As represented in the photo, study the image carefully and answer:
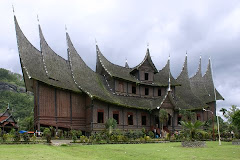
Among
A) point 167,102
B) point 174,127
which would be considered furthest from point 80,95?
point 174,127

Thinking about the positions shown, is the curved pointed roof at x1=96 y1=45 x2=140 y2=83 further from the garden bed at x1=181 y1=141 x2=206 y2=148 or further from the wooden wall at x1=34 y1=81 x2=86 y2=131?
the garden bed at x1=181 y1=141 x2=206 y2=148

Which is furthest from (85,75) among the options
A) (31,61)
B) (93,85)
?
(31,61)

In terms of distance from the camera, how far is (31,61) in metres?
26.1

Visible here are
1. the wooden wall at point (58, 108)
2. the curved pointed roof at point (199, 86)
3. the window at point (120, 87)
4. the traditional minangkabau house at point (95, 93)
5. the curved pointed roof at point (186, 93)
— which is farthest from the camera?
the curved pointed roof at point (199, 86)

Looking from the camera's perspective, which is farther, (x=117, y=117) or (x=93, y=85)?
(x=117, y=117)

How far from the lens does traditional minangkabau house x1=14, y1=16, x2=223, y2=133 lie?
2573cm

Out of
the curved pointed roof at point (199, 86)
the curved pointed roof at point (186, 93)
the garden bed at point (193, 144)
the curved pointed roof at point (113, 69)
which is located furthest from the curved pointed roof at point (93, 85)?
the garden bed at point (193, 144)

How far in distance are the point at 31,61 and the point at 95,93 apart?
690cm

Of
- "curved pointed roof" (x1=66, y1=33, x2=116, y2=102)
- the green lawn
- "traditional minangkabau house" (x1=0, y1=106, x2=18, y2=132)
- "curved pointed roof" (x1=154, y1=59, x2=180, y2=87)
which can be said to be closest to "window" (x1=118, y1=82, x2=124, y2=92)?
"curved pointed roof" (x1=66, y1=33, x2=116, y2=102)

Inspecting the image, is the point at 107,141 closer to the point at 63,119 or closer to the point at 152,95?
the point at 63,119

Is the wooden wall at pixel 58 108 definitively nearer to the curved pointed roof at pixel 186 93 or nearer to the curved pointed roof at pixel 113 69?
the curved pointed roof at pixel 113 69

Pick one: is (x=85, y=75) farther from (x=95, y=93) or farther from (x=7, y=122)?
(x=7, y=122)

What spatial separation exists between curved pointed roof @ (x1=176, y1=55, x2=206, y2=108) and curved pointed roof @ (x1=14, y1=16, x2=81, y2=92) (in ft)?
52.5

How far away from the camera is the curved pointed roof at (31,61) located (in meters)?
25.0
